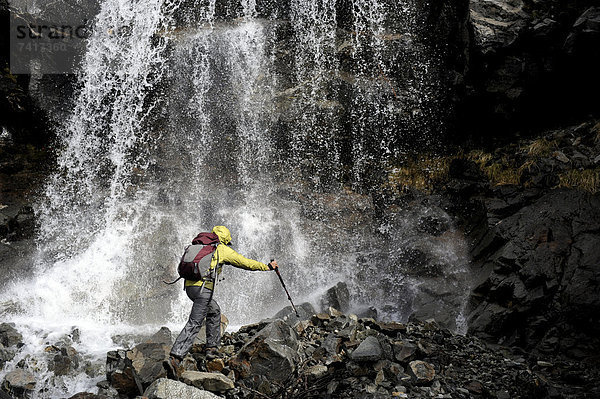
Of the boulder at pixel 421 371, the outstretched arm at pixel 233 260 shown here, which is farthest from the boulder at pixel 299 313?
the boulder at pixel 421 371

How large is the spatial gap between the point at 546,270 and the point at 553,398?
3162 millimetres

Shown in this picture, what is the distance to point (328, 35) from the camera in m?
15.6

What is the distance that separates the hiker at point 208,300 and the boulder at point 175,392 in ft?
3.33

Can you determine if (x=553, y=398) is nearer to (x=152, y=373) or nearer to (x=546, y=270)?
(x=546, y=270)

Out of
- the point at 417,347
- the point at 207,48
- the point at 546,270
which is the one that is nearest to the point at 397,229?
the point at 546,270

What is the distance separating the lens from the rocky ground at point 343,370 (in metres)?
5.33

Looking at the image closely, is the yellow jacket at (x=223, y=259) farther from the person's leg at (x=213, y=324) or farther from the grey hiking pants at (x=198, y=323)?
the person's leg at (x=213, y=324)

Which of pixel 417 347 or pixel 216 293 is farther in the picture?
pixel 216 293

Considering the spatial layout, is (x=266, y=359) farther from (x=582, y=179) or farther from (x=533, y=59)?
(x=533, y=59)

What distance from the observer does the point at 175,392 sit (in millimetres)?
5109

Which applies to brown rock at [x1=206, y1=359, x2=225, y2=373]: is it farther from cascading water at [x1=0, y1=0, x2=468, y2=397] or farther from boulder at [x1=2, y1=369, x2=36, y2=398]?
cascading water at [x1=0, y1=0, x2=468, y2=397]

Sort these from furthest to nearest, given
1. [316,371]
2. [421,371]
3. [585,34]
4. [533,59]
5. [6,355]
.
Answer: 1. [533,59]
2. [585,34]
3. [6,355]
4. [316,371]
5. [421,371]

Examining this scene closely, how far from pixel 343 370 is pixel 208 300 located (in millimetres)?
2444

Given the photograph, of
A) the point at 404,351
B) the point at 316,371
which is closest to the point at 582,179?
the point at 404,351
